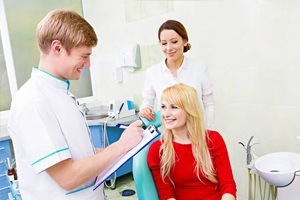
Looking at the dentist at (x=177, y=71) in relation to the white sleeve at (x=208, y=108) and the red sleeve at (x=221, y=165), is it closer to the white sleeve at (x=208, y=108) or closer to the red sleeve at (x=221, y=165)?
the white sleeve at (x=208, y=108)

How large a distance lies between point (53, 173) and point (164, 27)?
1.39 m

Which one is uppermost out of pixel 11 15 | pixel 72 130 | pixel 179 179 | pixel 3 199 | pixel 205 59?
pixel 11 15

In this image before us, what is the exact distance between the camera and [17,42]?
328 centimetres

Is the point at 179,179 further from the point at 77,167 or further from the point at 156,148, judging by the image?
the point at 77,167

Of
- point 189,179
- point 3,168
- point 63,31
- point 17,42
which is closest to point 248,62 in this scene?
point 189,179

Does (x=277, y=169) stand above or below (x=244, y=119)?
below

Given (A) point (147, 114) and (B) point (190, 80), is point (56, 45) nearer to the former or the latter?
(A) point (147, 114)

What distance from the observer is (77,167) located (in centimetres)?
83

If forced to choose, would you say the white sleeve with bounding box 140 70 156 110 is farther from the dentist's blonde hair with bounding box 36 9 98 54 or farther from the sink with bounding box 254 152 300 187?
the dentist's blonde hair with bounding box 36 9 98 54

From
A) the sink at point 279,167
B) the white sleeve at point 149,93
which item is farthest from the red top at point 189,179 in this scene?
the white sleeve at point 149,93

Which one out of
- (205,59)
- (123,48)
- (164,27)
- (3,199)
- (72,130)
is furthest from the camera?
(123,48)

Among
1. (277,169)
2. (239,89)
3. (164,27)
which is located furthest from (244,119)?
(164,27)

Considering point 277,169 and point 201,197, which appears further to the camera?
point 277,169

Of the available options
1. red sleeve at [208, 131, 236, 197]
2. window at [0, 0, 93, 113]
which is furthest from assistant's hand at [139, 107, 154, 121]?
window at [0, 0, 93, 113]
